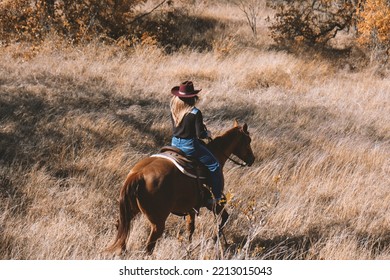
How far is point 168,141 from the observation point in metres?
8.12

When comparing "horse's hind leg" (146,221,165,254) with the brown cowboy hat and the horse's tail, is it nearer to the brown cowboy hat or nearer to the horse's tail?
the horse's tail

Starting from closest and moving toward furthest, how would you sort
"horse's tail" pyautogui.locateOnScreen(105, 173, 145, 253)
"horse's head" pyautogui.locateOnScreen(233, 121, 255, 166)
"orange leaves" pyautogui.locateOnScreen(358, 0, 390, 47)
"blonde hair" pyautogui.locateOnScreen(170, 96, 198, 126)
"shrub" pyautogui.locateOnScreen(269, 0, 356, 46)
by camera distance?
"horse's tail" pyautogui.locateOnScreen(105, 173, 145, 253) < "blonde hair" pyautogui.locateOnScreen(170, 96, 198, 126) < "horse's head" pyautogui.locateOnScreen(233, 121, 255, 166) < "orange leaves" pyautogui.locateOnScreen(358, 0, 390, 47) < "shrub" pyautogui.locateOnScreen(269, 0, 356, 46)

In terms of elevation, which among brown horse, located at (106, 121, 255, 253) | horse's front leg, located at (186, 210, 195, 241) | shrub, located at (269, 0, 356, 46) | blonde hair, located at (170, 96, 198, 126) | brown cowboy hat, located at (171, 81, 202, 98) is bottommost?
shrub, located at (269, 0, 356, 46)

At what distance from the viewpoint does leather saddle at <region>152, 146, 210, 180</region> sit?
4.72 metres

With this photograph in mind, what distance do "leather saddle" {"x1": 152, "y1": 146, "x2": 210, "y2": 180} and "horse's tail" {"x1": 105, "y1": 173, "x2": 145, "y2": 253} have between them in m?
0.41

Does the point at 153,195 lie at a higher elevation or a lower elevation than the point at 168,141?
higher

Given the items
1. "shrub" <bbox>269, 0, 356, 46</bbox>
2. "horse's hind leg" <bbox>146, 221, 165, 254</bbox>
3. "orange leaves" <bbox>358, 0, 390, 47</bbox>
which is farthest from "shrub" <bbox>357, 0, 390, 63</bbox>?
"horse's hind leg" <bbox>146, 221, 165, 254</bbox>

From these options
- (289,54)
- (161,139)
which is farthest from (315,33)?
(161,139)

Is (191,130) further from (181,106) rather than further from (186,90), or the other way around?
(186,90)

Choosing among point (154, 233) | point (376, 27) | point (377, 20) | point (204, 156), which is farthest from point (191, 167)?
point (376, 27)

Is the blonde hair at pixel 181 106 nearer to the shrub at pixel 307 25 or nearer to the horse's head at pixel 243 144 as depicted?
the horse's head at pixel 243 144

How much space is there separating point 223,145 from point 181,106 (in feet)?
2.76

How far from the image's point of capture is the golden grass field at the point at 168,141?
531cm

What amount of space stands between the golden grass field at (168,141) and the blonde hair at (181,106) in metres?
1.03
